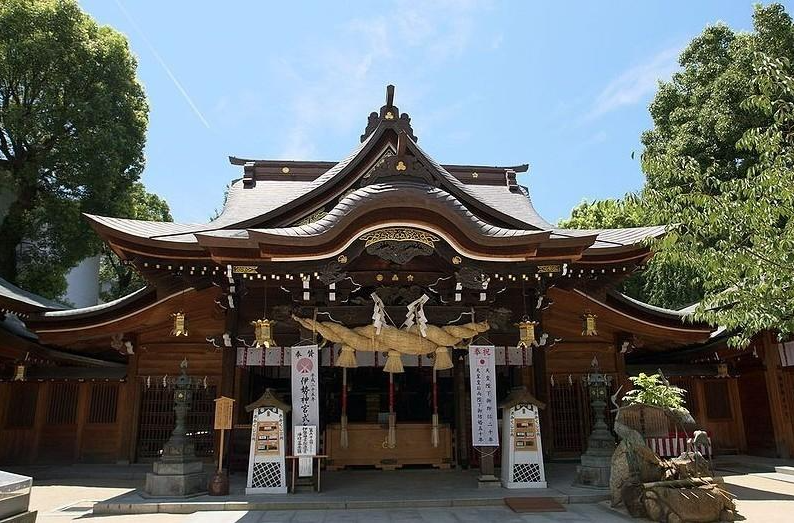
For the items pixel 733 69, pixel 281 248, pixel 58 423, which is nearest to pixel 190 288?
pixel 281 248

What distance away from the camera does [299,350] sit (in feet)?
29.2

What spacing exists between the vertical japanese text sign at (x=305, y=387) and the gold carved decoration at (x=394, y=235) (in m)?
2.15

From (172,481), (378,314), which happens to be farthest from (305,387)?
(172,481)

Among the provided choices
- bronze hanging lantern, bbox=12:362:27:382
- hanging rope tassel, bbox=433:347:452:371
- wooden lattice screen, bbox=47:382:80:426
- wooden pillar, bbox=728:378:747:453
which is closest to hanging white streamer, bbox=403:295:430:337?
hanging rope tassel, bbox=433:347:452:371

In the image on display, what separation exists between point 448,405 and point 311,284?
5423 mm

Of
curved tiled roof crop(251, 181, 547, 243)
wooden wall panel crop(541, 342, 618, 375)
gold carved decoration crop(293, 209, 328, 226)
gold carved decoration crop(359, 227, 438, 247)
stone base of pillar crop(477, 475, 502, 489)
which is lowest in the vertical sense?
stone base of pillar crop(477, 475, 502, 489)

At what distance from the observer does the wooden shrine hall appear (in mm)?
8578

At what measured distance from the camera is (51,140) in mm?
17500

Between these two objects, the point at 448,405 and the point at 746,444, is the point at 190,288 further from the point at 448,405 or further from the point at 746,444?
the point at 746,444

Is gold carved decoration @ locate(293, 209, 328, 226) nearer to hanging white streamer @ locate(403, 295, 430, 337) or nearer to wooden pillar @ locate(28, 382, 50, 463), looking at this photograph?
hanging white streamer @ locate(403, 295, 430, 337)

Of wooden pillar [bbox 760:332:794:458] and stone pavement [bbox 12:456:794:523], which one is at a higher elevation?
wooden pillar [bbox 760:332:794:458]

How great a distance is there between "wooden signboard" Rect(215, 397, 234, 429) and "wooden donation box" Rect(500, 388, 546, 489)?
15.7ft

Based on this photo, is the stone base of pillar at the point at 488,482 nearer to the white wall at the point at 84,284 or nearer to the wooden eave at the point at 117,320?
the wooden eave at the point at 117,320

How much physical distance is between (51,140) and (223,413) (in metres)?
14.3
